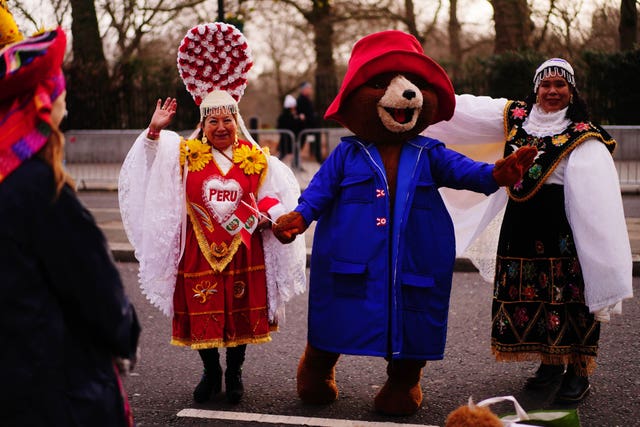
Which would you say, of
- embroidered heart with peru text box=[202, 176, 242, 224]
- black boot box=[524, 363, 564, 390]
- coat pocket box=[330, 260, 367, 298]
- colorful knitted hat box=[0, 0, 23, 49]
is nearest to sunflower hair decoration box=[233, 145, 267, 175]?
embroidered heart with peru text box=[202, 176, 242, 224]

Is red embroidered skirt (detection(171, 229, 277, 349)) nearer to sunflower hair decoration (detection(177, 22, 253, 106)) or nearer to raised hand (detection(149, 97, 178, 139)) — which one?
raised hand (detection(149, 97, 178, 139))

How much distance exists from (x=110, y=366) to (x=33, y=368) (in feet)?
0.81

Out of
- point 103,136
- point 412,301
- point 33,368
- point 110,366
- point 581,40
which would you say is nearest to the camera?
point 33,368

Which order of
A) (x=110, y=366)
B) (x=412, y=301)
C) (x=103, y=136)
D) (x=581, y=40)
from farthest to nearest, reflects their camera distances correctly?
(x=581, y=40), (x=103, y=136), (x=412, y=301), (x=110, y=366)

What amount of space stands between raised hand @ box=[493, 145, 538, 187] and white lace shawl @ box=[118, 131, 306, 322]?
1.17 metres

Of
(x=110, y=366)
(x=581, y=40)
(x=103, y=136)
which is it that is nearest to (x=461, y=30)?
(x=581, y=40)

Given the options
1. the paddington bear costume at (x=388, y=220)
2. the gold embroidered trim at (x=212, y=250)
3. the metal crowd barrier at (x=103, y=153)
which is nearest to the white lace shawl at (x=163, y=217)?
the gold embroidered trim at (x=212, y=250)

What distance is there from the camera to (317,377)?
447 centimetres

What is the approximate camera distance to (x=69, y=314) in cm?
232

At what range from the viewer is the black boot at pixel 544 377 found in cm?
476

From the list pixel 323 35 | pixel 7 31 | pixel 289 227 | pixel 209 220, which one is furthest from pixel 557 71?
pixel 323 35

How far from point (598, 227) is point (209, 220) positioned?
2.06 m

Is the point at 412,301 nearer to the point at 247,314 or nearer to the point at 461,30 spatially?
the point at 247,314

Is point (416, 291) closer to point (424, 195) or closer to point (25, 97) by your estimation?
point (424, 195)
